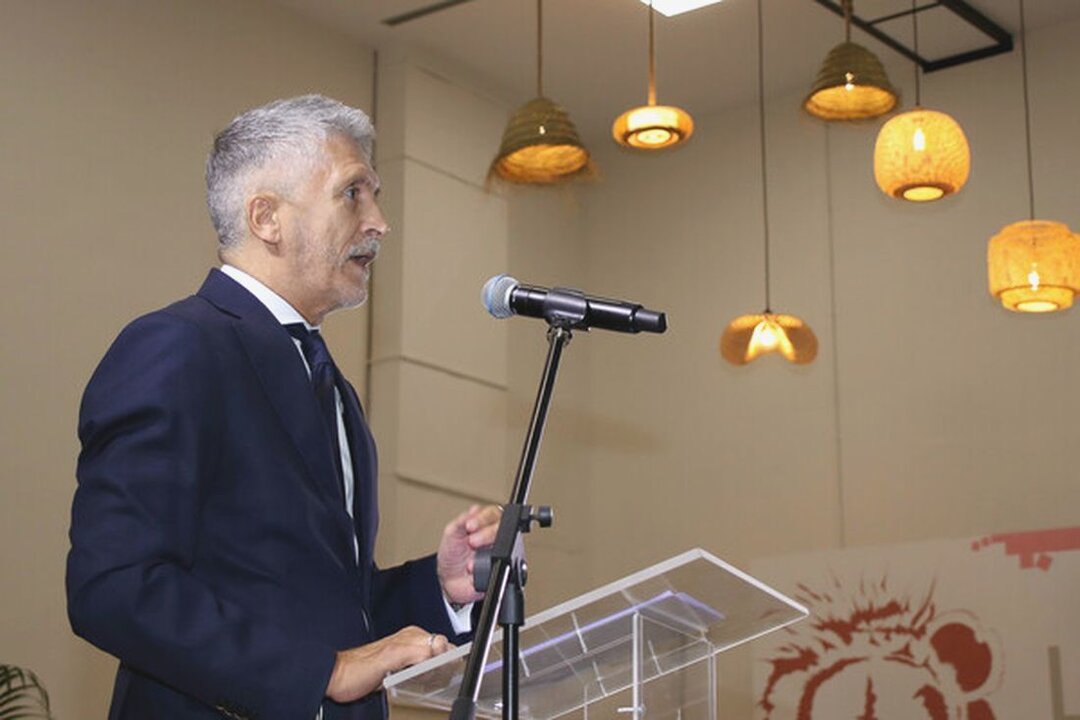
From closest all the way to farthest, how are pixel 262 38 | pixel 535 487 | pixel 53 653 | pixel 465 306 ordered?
pixel 53 653, pixel 262 38, pixel 465 306, pixel 535 487

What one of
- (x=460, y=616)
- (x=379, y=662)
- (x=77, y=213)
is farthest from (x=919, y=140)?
(x=379, y=662)

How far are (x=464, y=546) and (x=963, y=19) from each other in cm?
658

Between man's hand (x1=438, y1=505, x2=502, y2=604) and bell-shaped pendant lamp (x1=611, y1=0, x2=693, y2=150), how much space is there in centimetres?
491

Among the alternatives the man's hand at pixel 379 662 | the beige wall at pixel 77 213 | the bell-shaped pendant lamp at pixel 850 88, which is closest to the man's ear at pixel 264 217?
the man's hand at pixel 379 662

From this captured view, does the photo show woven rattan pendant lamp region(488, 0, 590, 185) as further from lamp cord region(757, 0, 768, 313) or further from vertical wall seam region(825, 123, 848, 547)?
vertical wall seam region(825, 123, 848, 547)

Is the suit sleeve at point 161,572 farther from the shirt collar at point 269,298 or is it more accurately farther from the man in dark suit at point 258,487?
the shirt collar at point 269,298

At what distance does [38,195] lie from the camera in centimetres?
699

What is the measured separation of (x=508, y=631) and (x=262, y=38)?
21.6 feet

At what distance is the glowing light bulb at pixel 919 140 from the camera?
6734 millimetres

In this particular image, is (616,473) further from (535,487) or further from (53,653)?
(53,653)

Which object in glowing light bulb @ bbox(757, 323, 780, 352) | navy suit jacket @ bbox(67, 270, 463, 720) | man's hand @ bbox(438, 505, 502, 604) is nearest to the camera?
navy suit jacket @ bbox(67, 270, 463, 720)

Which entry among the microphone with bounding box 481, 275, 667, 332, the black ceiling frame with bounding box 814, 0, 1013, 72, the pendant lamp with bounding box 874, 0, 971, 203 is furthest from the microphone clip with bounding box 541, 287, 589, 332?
the black ceiling frame with bounding box 814, 0, 1013, 72

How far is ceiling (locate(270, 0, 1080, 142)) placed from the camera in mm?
8320

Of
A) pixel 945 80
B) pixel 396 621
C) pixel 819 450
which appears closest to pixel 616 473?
pixel 819 450
